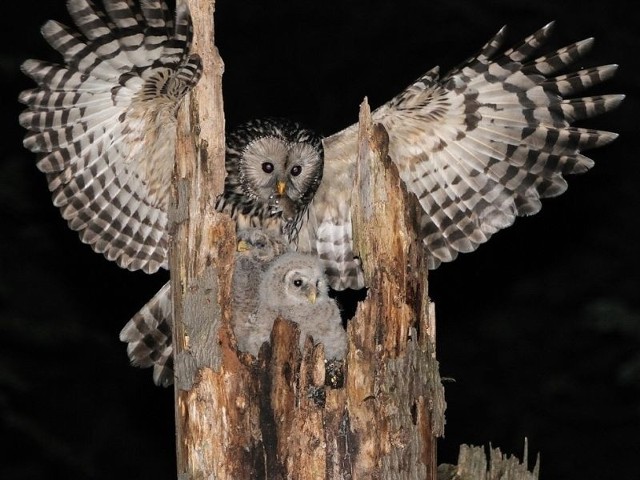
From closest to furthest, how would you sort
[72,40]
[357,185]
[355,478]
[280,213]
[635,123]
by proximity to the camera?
[355,478], [357,185], [72,40], [280,213], [635,123]

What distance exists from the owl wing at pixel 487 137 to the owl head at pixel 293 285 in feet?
2.16

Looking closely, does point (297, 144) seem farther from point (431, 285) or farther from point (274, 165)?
point (431, 285)

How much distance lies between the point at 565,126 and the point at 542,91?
21cm

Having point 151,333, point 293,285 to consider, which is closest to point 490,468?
point 293,285

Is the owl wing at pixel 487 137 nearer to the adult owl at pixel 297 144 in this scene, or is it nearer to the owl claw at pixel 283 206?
the adult owl at pixel 297 144

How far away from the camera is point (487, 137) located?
229 inches

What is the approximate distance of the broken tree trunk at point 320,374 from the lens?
449 centimetres

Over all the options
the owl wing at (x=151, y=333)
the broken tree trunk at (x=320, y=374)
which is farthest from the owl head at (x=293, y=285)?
the owl wing at (x=151, y=333)

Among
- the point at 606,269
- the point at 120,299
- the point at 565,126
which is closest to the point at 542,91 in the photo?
the point at 565,126

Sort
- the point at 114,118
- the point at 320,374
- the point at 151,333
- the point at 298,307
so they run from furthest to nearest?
the point at 151,333, the point at 114,118, the point at 298,307, the point at 320,374

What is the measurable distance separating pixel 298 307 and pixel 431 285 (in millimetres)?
3288

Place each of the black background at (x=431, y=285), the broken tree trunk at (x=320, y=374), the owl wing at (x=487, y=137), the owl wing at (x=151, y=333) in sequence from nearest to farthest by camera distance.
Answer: the broken tree trunk at (x=320, y=374) < the owl wing at (x=487, y=137) < the owl wing at (x=151, y=333) < the black background at (x=431, y=285)

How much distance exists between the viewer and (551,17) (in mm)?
7848

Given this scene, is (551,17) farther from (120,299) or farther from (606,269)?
(120,299)
